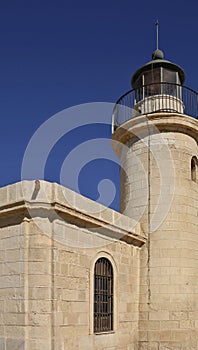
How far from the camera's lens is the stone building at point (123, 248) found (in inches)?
274

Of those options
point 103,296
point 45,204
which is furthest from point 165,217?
point 45,204

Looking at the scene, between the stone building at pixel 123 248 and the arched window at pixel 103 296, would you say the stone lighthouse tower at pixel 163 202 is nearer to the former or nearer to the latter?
the stone building at pixel 123 248

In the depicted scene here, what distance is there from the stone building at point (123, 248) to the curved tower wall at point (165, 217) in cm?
2

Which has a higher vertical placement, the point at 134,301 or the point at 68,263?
the point at 68,263

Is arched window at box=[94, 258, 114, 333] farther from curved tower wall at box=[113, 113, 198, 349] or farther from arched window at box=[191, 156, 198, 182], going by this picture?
arched window at box=[191, 156, 198, 182]

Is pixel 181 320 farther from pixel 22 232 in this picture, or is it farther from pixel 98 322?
pixel 22 232

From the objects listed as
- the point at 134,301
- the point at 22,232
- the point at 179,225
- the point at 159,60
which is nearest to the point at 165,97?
the point at 159,60

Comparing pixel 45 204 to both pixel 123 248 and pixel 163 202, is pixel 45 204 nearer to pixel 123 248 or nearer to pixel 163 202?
pixel 123 248

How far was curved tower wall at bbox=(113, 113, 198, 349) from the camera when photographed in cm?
984

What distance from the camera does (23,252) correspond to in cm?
696

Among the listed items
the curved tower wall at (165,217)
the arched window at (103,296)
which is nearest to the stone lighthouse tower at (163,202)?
the curved tower wall at (165,217)

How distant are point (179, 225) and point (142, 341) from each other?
2949 mm

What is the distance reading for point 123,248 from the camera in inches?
374

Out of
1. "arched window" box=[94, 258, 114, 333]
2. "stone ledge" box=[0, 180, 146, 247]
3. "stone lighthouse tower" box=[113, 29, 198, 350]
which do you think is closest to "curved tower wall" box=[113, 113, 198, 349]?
"stone lighthouse tower" box=[113, 29, 198, 350]
